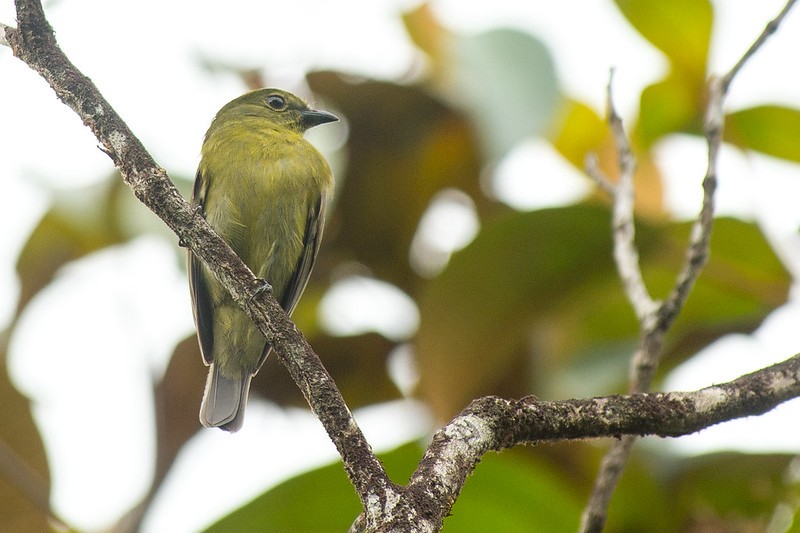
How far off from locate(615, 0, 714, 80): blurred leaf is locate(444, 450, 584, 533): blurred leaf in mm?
2088

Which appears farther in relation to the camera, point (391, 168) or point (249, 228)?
point (391, 168)

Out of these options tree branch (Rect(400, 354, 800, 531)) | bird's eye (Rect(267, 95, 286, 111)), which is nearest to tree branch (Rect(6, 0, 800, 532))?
tree branch (Rect(400, 354, 800, 531))

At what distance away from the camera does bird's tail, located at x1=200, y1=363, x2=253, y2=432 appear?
143 inches

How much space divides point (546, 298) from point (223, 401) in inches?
52.3

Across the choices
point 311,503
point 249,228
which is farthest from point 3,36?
point 249,228

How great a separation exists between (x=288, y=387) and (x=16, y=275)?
1.34 meters

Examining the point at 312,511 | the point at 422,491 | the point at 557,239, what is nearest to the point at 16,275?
the point at 312,511

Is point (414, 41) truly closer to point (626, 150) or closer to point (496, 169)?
point (496, 169)

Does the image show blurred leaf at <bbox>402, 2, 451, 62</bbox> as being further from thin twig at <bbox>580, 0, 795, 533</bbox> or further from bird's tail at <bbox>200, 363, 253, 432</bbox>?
thin twig at <bbox>580, 0, 795, 533</bbox>

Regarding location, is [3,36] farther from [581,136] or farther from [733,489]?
[581,136]

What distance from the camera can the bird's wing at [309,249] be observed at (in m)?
4.12

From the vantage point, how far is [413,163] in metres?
4.49

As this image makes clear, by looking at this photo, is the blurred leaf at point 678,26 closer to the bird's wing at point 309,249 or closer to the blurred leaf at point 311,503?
the bird's wing at point 309,249

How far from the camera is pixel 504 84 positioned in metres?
4.23
